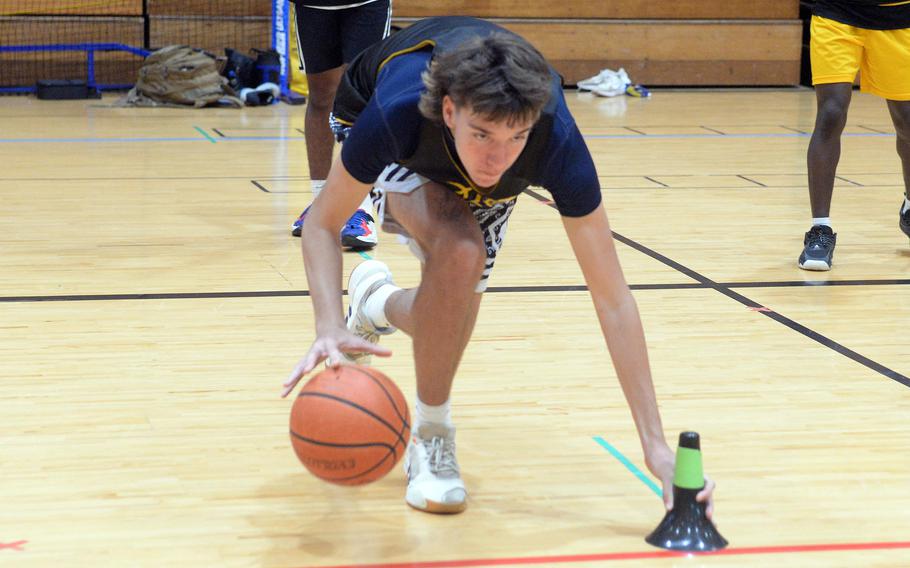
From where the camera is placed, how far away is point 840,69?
4.38 m

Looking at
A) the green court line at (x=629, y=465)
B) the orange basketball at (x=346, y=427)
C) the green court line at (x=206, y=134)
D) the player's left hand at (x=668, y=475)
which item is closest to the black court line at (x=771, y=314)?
the green court line at (x=629, y=465)

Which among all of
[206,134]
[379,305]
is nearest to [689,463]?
[379,305]

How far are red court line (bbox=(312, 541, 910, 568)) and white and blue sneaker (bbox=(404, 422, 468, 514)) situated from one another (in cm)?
22

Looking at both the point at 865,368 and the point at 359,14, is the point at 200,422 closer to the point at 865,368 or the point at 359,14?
the point at 865,368

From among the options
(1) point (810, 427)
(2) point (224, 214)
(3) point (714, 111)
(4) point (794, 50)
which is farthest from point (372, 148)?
(4) point (794, 50)

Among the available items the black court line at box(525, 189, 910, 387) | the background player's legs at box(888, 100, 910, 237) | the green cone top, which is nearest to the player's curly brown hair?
the green cone top

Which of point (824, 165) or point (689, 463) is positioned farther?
point (824, 165)

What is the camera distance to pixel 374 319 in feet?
9.41

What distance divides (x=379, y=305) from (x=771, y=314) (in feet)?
5.08

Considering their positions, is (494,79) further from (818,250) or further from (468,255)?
(818,250)

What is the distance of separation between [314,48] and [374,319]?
84.2 inches

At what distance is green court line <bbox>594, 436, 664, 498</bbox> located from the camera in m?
2.49

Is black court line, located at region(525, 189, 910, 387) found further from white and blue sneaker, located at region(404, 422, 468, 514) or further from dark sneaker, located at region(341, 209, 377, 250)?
white and blue sneaker, located at region(404, 422, 468, 514)

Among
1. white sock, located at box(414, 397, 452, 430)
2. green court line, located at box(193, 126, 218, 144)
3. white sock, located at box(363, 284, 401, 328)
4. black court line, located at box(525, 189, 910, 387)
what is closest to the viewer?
white sock, located at box(414, 397, 452, 430)
